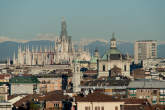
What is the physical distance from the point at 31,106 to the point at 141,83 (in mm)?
30868

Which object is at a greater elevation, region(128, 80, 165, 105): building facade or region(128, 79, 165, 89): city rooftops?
region(128, 79, 165, 89): city rooftops

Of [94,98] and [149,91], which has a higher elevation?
[94,98]

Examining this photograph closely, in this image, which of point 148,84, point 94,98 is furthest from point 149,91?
point 94,98

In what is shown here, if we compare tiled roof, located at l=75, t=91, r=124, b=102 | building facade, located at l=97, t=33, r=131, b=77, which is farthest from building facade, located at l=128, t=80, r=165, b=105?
building facade, located at l=97, t=33, r=131, b=77

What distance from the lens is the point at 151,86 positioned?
9050 centimetres

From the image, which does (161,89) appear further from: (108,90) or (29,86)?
(29,86)

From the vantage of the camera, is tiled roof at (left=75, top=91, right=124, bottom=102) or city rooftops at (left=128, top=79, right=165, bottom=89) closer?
tiled roof at (left=75, top=91, right=124, bottom=102)

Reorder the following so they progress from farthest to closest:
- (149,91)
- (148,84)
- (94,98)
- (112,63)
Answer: (112,63), (148,84), (149,91), (94,98)

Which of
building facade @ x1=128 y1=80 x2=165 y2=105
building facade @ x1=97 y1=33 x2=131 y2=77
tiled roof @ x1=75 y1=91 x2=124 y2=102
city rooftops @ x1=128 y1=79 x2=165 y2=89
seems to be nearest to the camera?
tiled roof @ x1=75 y1=91 x2=124 y2=102

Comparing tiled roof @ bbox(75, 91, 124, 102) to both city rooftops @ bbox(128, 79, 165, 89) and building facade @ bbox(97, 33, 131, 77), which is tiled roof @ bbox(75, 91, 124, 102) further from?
building facade @ bbox(97, 33, 131, 77)

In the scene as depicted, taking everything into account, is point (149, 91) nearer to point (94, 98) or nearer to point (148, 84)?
point (148, 84)

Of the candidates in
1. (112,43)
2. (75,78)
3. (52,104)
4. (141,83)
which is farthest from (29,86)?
(52,104)

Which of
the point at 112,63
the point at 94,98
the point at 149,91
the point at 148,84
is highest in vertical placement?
the point at 112,63

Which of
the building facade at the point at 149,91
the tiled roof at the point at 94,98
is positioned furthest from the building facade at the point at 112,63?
the tiled roof at the point at 94,98
